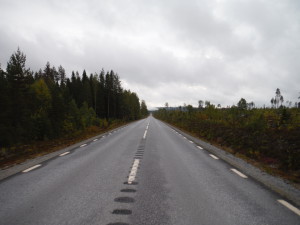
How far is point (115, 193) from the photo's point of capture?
4250 millimetres

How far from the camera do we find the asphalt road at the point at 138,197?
3.21 metres

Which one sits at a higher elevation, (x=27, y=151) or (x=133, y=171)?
(x=133, y=171)

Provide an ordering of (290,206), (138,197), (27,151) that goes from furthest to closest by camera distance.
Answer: (27,151)
(138,197)
(290,206)

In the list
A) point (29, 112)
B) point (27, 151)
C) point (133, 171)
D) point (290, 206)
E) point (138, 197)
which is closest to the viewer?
point (290, 206)

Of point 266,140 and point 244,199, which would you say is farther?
point 266,140

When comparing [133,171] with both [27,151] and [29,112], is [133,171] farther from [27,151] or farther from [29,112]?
[29,112]

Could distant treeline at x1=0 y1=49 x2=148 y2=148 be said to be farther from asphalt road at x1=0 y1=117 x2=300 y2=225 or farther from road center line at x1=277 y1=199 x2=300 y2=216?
road center line at x1=277 y1=199 x2=300 y2=216

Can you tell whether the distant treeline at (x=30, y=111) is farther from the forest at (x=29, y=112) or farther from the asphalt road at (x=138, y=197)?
the asphalt road at (x=138, y=197)

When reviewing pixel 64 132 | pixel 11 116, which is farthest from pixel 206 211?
pixel 64 132

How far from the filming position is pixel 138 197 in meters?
4.04

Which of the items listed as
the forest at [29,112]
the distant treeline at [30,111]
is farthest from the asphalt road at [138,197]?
the distant treeline at [30,111]

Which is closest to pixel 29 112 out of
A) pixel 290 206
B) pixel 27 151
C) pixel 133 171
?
pixel 27 151

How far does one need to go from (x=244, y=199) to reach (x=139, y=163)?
12.6 ft

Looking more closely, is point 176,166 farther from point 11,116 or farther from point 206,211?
point 11,116
